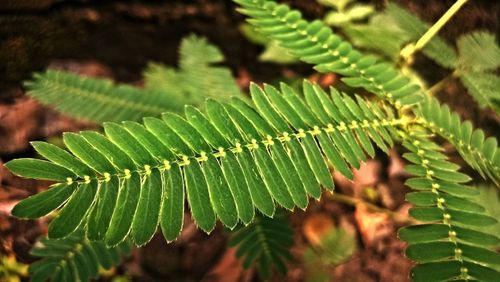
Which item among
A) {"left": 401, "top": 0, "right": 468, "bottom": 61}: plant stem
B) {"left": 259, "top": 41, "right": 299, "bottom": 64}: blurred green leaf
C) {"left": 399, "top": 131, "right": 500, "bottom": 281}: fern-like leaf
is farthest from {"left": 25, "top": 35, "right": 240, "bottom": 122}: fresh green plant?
{"left": 399, "top": 131, "right": 500, "bottom": 281}: fern-like leaf

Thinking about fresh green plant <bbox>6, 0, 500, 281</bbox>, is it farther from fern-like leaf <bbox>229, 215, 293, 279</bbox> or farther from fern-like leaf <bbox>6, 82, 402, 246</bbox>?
fern-like leaf <bbox>229, 215, 293, 279</bbox>

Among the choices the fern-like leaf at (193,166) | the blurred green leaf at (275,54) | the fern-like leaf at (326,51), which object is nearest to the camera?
the fern-like leaf at (193,166)

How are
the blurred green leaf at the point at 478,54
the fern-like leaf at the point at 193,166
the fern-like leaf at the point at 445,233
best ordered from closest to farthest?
the fern-like leaf at the point at 193,166, the fern-like leaf at the point at 445,233, the blurred green leaf at the point at 478,54

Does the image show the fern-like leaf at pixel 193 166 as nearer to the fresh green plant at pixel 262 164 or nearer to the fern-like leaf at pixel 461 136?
the fresh green plant at pixel 262 164

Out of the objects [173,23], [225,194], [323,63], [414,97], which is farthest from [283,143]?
[173,23]

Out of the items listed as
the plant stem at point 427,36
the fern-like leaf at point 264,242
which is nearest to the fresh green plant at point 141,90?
the fern-like leaf at point 264,242

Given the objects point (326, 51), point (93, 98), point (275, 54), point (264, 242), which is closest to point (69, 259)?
point (93, 98)
